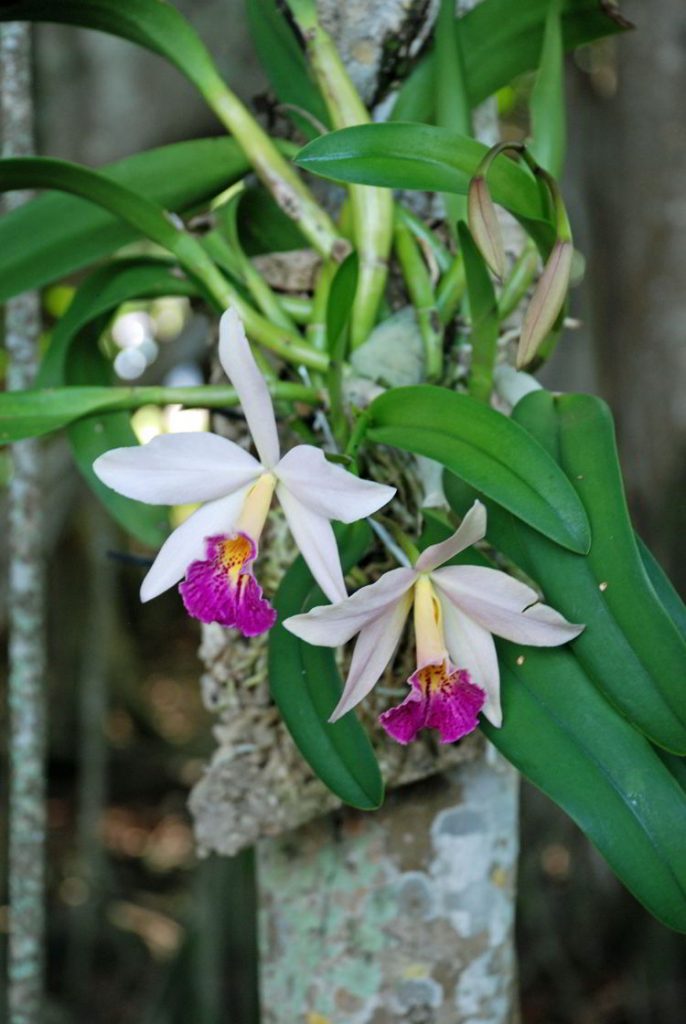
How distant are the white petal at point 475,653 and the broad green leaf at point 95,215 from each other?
45cm

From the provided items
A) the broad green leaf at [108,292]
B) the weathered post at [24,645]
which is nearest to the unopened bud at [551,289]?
the broad green leaf at [108,292]

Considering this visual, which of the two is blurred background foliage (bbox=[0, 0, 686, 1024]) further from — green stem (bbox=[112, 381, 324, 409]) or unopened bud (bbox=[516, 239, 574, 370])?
unopened bud (bbox=[516, 239, 574, 370])

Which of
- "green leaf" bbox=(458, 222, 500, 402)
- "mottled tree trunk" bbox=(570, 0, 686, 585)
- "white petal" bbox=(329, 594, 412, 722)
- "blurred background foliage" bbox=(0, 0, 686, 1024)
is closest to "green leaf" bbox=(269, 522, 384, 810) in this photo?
"white petal" bbox=(329, 594, 412, 722)

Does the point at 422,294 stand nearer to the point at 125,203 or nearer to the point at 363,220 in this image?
the point at 363,220

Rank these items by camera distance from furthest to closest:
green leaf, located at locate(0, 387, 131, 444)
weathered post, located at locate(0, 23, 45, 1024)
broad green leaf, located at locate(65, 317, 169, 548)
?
weathered post, located at locate(0, 23, 45, 1024)
broad green leaf, located at locate(65, 317, 169, 548)
green leaf, located at locate(0, 387, 131, 444)

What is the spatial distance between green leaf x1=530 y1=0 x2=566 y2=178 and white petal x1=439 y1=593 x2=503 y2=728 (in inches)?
16.0

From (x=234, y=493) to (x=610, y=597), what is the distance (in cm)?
23

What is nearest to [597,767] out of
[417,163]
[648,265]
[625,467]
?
[417,163]

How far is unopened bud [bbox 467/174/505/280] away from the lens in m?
0.56

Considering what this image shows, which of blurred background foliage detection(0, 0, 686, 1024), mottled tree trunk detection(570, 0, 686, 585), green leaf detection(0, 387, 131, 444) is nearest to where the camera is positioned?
green leaf detection(0, 387, 131, 444)

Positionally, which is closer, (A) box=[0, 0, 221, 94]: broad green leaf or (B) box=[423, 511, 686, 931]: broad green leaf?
(B) box=[423, 511, 686, 931]: broad green leaf

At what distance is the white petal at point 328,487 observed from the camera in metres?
0.53

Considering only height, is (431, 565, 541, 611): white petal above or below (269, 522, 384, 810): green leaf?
above

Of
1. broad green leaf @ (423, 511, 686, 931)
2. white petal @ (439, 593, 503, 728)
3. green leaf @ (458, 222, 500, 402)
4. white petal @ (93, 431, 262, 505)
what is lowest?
broad green leaf @ (423, 511, 686, 931)
